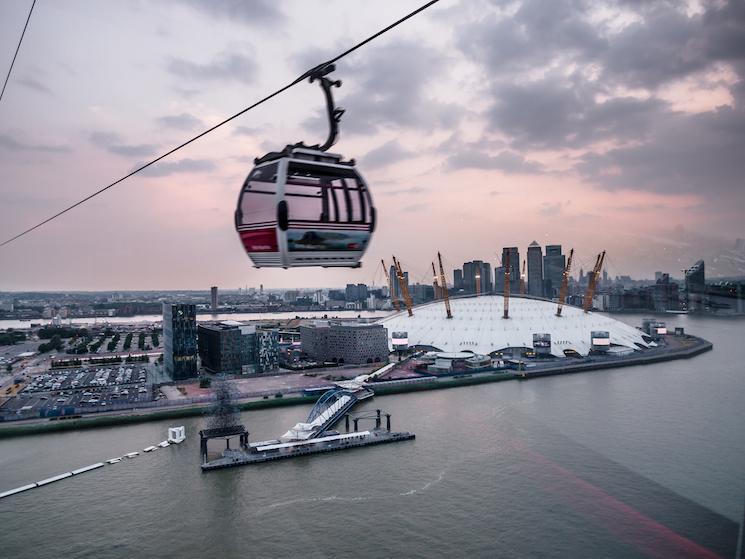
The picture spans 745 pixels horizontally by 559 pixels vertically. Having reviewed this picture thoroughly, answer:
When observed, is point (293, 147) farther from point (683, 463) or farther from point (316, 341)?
point (316, 341)

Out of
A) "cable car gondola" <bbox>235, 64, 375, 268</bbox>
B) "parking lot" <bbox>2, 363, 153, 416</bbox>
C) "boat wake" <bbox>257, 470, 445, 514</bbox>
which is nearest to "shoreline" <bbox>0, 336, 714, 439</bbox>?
"parking lot" <bbox>2, 363, 153, 416</bbox>

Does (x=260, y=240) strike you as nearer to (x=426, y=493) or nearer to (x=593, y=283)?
(x=426, y=493)

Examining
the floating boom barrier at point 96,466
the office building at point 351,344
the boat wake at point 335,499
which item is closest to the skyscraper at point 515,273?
the office building at point 351,344

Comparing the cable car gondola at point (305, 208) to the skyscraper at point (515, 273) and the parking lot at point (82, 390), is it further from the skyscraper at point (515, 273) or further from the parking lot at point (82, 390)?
the skyscraper at point (515, 273)

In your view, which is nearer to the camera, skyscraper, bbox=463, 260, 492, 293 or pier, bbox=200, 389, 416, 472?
pier, bbox=200, 389, 416, 472

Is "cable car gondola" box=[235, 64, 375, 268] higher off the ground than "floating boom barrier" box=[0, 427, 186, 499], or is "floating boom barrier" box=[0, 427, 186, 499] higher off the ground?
"cable car gondola" box=[235, 64, 375, 268]

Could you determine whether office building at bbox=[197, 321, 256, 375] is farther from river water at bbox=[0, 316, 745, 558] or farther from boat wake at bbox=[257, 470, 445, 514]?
boat wake at bbox=[257, 470, 445, 514]

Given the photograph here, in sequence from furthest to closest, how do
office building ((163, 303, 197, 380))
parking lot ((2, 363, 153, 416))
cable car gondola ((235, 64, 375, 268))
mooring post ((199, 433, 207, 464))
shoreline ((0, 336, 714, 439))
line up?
office building ((163, 303, 197, 380)) < parking lot ((2, 363, 153, 416)) < shoreline ((0, 336, 714, 439)) < mooring post ((199, 433, 207, 464)) < cable car gondola ((235, 64, 375, 268))
